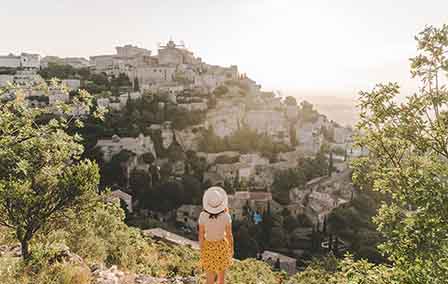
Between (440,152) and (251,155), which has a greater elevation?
(440,152)

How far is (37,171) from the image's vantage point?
220 inches

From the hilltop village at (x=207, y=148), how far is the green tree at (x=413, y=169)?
60.2 feet

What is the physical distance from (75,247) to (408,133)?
6.42m

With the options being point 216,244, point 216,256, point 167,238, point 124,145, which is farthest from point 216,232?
point 124,145

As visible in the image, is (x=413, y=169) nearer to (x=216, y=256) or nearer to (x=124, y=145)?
(x=216, y=256)

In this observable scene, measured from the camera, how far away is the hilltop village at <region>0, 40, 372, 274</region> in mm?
32094

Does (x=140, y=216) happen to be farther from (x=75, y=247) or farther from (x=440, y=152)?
(x=440, y=152)

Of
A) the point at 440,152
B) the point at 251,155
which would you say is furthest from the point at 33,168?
the point at 251,155

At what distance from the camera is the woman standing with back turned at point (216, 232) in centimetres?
435

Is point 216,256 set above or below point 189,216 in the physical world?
above

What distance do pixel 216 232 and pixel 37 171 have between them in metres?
2.94

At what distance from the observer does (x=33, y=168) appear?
5430mm

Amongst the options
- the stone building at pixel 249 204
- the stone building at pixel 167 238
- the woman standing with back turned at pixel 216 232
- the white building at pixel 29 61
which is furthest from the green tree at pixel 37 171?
the white building at pixel 29 61

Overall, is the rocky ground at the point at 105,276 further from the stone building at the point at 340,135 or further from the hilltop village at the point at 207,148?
the stone building at the point at 340,135
